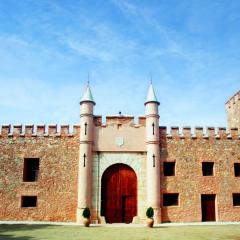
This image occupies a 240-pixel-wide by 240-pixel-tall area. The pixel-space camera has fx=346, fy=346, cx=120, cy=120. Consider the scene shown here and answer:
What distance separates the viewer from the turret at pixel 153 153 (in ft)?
86.2

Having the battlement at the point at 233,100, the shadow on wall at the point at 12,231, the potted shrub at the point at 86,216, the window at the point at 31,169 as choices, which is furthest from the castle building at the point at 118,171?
the battlement at the point at 233,100

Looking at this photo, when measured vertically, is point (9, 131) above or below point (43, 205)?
above

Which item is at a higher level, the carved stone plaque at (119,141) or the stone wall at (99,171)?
the carved stone plaque at (119,141)

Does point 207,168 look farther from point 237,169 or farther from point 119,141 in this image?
point 119,141

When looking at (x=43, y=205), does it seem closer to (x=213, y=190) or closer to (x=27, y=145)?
(x=27, y=145)

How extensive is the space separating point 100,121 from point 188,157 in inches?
304

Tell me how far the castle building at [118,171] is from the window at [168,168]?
0.08 m

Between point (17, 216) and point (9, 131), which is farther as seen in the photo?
point (9, 131)

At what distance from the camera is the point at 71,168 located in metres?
27.3

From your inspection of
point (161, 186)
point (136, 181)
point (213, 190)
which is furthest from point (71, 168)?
point (213, 190)

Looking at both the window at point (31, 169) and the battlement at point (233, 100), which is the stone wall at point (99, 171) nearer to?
the window at point (31, 169)

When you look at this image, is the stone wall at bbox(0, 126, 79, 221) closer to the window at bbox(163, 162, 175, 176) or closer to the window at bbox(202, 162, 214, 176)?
the window at bbox(163, 162, 175, 176)

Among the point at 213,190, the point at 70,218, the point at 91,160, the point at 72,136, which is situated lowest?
the point at 70,218

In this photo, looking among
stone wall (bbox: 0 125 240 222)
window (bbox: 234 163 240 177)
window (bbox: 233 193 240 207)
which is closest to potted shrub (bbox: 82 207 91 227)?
stone wall (bbox: 0 125 240 222)
